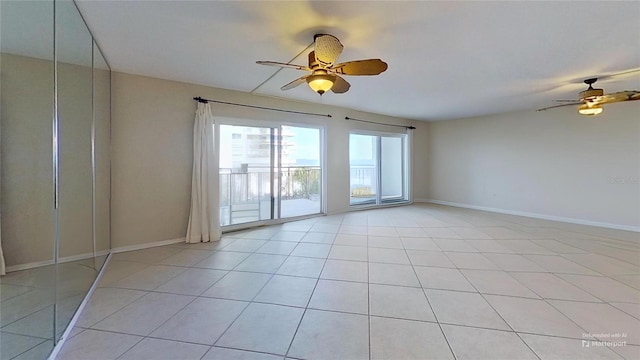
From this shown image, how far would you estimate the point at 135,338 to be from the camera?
1732 mm

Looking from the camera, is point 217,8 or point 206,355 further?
point 217,8

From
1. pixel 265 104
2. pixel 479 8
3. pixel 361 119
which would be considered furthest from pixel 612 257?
pixel 265 104

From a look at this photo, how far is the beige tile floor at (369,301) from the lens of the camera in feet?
5.42

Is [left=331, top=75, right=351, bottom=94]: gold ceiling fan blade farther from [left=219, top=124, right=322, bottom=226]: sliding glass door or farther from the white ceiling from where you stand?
[left=219, top=124, right=322, bottom=226]: sliding glass door

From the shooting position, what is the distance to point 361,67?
2.30m

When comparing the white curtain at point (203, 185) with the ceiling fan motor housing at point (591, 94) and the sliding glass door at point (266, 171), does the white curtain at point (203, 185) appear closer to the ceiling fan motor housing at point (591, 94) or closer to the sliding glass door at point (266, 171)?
the sliding glass door at point (266, 171)

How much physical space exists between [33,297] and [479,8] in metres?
3.89

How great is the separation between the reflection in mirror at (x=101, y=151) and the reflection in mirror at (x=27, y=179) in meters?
1.00

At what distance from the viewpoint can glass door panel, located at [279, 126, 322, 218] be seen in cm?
504

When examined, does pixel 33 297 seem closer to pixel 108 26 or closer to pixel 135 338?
Answer: pixel 135 338

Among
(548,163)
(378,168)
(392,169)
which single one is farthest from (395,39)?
(548,163)

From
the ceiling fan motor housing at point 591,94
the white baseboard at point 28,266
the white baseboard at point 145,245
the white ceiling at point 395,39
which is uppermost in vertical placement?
the white ceiling at point 395,39

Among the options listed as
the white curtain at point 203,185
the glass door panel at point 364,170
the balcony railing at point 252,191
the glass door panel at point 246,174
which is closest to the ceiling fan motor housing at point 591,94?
the glass door panel at point 364,170

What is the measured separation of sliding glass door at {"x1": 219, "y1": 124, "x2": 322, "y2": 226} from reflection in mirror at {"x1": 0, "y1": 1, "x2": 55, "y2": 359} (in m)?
2.49
